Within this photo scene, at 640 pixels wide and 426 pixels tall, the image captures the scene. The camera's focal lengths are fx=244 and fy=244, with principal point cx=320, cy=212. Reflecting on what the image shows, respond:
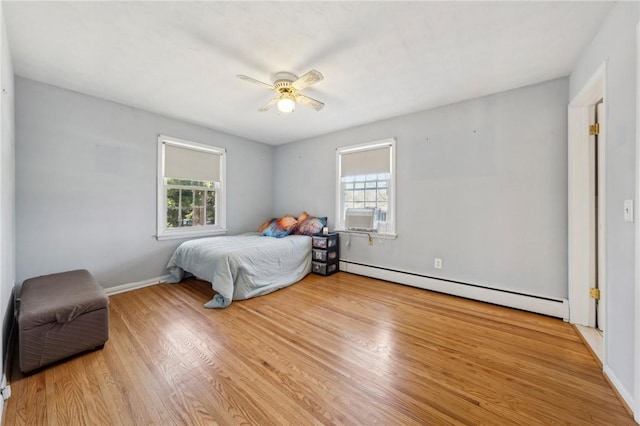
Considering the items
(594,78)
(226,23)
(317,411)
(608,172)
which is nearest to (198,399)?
(317,411)

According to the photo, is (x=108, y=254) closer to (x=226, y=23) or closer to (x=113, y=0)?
(x=113, y=0)

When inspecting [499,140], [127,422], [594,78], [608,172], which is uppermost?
[594,78]

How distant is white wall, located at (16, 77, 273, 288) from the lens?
2.51 meters

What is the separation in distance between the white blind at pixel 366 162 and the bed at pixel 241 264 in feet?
4.53

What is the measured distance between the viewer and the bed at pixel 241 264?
2.78 meters

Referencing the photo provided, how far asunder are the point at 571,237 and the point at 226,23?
11.3 ft

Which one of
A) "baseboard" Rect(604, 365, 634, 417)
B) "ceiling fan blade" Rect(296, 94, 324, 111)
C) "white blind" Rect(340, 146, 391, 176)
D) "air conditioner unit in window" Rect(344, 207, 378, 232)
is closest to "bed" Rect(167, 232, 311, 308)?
"air conditioner unit in window" Rect(344, 207, 378, 232)

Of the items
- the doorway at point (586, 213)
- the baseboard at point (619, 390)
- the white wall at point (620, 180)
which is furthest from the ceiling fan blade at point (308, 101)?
the baseboard at point (619, 390)

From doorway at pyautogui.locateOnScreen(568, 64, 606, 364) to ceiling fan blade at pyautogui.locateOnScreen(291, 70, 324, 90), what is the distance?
2.28m

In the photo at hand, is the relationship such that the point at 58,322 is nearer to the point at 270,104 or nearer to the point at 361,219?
the point at 270,104

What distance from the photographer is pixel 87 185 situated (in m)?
2.85

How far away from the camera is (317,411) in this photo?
134 centimetres

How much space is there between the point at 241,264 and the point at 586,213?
136 inches

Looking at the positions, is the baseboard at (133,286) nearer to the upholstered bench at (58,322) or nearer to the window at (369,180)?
the upholstered bench at (58,322)
